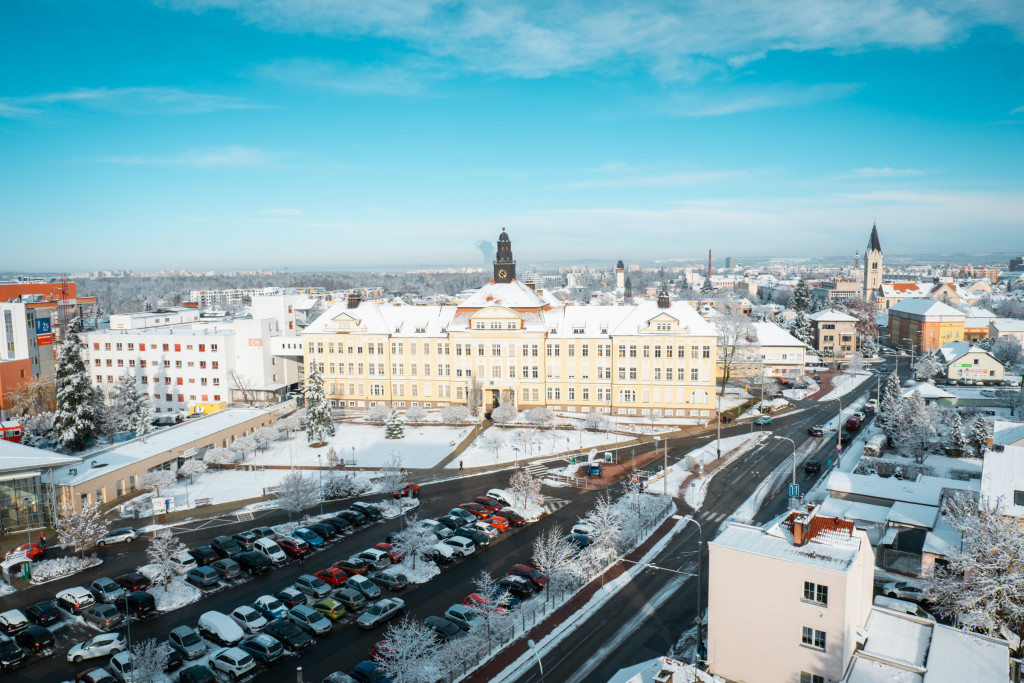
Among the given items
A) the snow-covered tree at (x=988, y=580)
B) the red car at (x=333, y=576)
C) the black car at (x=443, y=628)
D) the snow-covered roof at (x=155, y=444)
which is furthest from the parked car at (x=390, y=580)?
the snow-covered tree at (x=988, y=580)

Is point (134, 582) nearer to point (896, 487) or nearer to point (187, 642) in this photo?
point (187, 642)

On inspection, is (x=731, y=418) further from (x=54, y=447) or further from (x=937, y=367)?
(x=54, y=447)

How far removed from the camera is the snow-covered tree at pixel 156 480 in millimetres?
47062

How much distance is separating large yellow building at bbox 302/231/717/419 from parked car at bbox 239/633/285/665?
44.1 metres

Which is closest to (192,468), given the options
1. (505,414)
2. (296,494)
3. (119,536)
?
(119,536)

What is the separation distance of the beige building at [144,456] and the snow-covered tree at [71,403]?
671cm

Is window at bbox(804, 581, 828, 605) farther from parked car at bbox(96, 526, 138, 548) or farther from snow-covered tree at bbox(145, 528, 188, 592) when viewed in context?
parked car at bbox(96, 526, 138, 548)

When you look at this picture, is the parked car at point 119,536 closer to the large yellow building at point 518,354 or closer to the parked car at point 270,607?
the parked car at point 270,607

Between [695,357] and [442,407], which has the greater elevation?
[695,357]

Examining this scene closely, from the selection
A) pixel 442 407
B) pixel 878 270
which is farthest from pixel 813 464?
pixel 878 270

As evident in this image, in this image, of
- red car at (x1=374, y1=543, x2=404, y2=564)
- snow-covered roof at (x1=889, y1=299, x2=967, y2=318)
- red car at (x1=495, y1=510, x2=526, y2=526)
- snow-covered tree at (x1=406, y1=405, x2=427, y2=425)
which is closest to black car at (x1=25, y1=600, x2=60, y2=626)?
red car at (x1=374, y1=543, x2=404, y2=564)

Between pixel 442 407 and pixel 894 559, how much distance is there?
1874 inches

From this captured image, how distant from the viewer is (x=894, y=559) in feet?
115

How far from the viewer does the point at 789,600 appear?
23.5 metres
